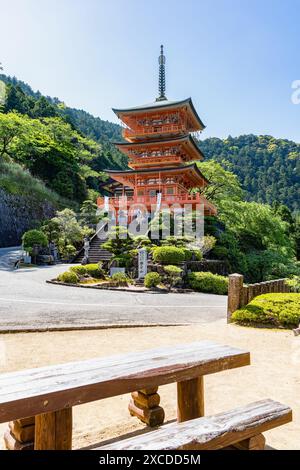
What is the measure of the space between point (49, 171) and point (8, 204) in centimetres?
1171

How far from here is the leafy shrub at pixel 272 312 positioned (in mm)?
7292

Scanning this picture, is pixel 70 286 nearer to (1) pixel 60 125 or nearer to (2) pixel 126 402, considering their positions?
(2) pixel 126 402

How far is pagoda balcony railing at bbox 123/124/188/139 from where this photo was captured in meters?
25.8

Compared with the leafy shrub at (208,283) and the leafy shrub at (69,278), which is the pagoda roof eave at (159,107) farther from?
the leafy shrub at (69,278)

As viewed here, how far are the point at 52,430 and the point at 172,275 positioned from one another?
39.7 ft

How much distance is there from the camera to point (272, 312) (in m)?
7.45

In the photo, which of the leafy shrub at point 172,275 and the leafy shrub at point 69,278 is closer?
the leafy shrub at point 69,278

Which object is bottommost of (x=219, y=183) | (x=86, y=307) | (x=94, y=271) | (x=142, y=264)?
(x=86, y=307)

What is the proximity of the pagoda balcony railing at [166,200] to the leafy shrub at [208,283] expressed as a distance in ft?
26.1

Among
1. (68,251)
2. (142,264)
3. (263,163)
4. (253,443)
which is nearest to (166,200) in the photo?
(68,251)

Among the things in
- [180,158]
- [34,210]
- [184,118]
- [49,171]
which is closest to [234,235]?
[180,158]

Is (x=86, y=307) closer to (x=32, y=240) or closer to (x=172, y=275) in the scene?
(x=172, y=275)

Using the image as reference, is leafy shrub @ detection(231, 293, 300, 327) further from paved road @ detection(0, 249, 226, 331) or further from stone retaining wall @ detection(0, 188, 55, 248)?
stone retaining wall @ detection(0, 188, 55, 248)

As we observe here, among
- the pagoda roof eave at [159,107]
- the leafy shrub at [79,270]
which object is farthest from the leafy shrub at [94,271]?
the pagoda roof eave at [159,107]
